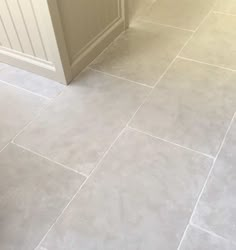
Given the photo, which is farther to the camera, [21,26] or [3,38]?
[3,38]

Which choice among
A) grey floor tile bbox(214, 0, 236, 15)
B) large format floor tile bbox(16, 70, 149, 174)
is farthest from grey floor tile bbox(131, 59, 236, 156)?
grey floor tile bbox(214, 0, 236, 15)

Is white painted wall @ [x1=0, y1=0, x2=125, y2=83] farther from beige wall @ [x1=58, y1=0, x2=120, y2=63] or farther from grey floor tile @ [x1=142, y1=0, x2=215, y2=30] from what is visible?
grey floor tile @ [x1=142, y1=0, x2=215, y2=30]

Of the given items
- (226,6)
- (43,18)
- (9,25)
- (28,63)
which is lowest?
(226,6)

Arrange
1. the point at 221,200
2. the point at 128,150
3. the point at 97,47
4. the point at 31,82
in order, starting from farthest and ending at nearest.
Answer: the point at 97,47, the point at 31,82, the point at 128,150, the point at 221,200

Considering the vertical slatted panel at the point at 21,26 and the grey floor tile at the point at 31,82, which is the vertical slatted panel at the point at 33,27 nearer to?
the vertical slatted panel at the point at 21,26

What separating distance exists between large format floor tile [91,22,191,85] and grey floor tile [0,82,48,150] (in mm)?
448

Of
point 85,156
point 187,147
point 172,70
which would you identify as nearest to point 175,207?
point 187,147

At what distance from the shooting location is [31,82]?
1896 millimetres

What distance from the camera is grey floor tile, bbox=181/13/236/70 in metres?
1.97

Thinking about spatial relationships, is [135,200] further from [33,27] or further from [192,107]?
[33,27]

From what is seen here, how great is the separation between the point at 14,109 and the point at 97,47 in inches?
25.2


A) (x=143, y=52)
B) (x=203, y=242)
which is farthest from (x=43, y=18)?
(x=203, y=242)

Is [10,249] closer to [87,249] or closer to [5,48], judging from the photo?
[87,249]

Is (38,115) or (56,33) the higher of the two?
(56,33)
